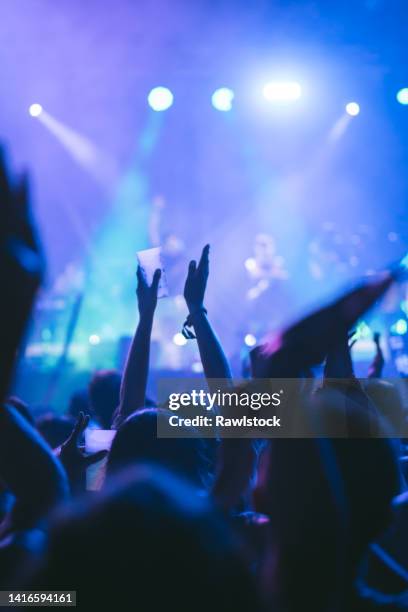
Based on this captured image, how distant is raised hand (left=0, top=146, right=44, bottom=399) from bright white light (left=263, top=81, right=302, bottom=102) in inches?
330

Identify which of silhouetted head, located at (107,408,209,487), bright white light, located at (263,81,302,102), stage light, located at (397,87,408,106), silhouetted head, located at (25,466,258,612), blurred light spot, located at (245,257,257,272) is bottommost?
silhouetted head, located at (25,466,258,612)

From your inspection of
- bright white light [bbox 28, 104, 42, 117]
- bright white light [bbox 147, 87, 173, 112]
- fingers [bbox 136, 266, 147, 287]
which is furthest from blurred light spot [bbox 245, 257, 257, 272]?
fingers [bbox 136, 266, 147, 287]

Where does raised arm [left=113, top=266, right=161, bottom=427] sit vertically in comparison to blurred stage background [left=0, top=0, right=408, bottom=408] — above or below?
below

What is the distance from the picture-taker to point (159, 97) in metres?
8.75

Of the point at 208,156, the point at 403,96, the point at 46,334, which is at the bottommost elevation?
the point at 46,334

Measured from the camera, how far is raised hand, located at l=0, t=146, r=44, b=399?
81cm

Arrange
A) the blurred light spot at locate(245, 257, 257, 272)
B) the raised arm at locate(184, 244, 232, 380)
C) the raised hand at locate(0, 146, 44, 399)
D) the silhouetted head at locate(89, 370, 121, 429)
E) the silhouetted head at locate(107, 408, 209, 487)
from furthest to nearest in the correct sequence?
the blurred light spot at locate(245, 257, 257, 272) → the silhouetted head at locate(89, 370, 121, 429) → the raised arm at locate(184, 244, 232, 380) → the silhouetted head at locate(107, 408, 209, 487) → the raised hand at locate(0, 146, 44, 399)

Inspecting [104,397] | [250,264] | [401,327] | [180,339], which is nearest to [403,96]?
[250,264]

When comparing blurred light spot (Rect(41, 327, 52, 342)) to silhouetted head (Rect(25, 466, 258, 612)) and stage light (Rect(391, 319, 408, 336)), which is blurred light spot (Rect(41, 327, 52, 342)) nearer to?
stage light (Rect(391, 319, 408, 336))

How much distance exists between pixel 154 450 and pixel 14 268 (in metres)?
0.79

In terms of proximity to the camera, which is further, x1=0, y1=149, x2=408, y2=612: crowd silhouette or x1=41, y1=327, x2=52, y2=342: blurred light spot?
x1=41, y1=327, x2=52, y2=342: blurred light spot

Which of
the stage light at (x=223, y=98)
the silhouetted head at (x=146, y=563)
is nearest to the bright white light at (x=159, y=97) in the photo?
the stage light at (x=223, y=98)

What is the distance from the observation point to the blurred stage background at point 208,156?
653 centimetres

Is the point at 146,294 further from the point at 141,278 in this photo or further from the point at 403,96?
the point at 403,96
